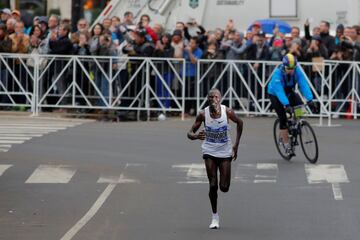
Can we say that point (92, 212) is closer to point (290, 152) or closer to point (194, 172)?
point (194, 172)

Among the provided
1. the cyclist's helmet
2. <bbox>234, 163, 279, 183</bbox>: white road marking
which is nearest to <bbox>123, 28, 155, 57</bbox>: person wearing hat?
the cyclist's helmet

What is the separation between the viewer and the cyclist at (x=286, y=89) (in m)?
18.1

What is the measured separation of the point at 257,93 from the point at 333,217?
455 inches

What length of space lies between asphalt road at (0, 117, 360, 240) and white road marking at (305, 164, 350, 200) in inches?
0.6

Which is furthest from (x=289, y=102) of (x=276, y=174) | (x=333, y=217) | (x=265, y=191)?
(x=333, y=217)

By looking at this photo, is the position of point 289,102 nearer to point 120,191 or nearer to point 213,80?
point 120,191

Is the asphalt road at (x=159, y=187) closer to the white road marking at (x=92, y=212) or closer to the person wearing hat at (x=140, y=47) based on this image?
the white road marking at (x=92, y=212)

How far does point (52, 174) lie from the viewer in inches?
669

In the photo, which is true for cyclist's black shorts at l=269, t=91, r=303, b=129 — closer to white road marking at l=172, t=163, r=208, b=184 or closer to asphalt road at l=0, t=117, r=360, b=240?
asphalt road at l=0, t=117, r=360, b=240

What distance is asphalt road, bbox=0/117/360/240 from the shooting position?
41.9 ft

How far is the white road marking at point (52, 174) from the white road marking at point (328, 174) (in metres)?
3.55

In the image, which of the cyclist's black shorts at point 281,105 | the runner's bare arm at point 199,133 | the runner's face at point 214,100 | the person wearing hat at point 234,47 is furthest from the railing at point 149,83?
the runner's face at point 214,100

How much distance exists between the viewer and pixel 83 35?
82.3 feet

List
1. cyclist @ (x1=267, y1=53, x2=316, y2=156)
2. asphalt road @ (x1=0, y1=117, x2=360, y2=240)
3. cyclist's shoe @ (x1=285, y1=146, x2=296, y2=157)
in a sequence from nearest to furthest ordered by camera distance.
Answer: asphalt road @ (x1=0, y1=117, x2=360, y2=240) → cyclist @ (x1=267, y1=53, x2=316, y2=156) → cyclist's shoe @ (x1=285, y1=146, x2=296, y2=157)
